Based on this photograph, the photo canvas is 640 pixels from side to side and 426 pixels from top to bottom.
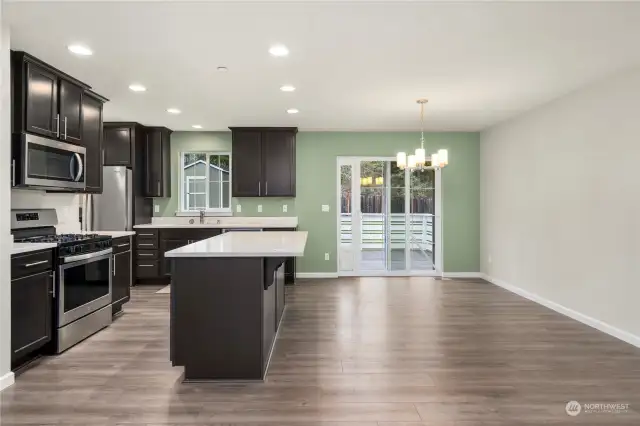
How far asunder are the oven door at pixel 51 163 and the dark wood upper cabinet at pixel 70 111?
4.0 inches

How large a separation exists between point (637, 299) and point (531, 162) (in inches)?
88.0

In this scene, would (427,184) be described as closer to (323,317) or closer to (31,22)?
(323,317)

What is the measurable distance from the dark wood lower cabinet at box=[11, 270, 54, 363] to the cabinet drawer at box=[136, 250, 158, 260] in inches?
118

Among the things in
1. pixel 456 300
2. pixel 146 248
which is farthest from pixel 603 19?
pixel 146 248

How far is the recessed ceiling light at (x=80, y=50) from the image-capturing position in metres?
3.25

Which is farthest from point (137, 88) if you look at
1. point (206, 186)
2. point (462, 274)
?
point (462, 274)

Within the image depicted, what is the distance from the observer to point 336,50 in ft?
10.8

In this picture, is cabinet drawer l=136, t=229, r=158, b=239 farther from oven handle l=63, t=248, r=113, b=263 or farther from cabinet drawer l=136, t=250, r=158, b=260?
oven handle l=63, t=248, r=113, b=263

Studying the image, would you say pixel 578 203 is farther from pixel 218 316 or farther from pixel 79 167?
pixel 79 167

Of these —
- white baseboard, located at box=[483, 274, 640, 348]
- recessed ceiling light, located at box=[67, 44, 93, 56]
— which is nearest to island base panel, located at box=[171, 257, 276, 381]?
recessed ceiling light, located at box=[67, 44, 93, 56]

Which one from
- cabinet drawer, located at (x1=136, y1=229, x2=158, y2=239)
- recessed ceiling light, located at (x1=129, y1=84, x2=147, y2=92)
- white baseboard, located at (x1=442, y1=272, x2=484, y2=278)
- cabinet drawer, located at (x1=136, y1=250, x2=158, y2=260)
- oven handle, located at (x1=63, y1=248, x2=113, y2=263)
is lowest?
white baseboard, located at (x1=442, y1=272, x2=484, y2=278)

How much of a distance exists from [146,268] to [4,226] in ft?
11.9

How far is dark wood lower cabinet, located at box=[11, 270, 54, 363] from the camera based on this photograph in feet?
9.27

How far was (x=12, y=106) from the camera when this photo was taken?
3191 millimetres
